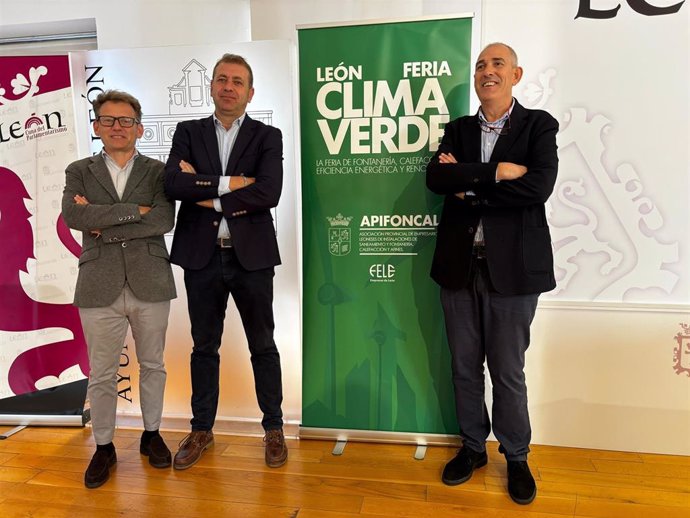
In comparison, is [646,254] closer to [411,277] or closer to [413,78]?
[411,277]

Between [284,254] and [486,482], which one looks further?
[284,254]

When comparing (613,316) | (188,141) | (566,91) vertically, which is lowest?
(613,316)

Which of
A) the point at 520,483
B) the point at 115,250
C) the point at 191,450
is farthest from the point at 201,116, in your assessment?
the point at 520,483

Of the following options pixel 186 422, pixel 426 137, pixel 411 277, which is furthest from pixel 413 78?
pixel 186 422

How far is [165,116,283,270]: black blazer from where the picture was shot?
222 centimetres

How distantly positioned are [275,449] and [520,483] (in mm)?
A: 1149

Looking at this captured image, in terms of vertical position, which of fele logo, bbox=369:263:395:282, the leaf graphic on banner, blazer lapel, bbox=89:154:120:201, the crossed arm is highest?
the leaf graphic on banner

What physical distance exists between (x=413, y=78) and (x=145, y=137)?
4.91ft

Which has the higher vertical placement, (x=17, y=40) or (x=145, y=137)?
(x=17, y=40)

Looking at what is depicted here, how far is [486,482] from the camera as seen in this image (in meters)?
2.28

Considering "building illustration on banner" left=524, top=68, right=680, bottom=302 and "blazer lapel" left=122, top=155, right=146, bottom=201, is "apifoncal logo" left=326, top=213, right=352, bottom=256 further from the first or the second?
"building illustration on banner" left=524, top=68, right=680, bottom=302

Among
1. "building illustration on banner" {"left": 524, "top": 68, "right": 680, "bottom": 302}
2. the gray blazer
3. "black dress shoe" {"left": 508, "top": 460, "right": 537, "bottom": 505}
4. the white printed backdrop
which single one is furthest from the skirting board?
"building illustration on banner" {"left": 524, "top": 68, "right": 680, "bottom": 302}

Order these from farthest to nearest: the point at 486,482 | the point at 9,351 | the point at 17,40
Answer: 1. the point at 17,40
2. the point at 9,351
3. the point at 486,482

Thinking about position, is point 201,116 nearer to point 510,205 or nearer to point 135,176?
point 135,176
